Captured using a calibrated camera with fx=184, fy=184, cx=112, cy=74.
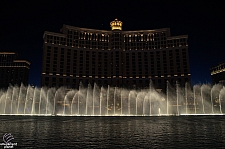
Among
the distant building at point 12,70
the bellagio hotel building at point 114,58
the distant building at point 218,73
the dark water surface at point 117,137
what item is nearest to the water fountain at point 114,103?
the bellagio hotel building at point 114,58

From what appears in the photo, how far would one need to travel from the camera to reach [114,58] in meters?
116

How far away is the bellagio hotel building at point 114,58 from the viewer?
356ft

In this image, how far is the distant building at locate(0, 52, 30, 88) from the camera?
13875 cm

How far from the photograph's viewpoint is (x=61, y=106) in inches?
3733

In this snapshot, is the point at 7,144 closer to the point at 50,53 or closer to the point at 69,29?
the point at 50,53

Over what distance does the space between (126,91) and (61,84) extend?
3840 centimetres

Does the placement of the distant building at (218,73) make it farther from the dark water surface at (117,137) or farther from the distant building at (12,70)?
the distant building at (12,70)

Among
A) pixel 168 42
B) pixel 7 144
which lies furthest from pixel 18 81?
pixel 7 144

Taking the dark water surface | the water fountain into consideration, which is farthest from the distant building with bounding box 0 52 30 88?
the dark water surface

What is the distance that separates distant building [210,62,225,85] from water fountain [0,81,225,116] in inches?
1297

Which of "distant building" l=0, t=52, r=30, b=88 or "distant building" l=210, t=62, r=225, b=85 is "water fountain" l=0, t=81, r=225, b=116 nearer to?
"distant building" l=210, t=62, r=225, b=85

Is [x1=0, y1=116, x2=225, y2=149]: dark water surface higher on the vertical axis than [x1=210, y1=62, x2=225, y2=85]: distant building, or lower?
lower

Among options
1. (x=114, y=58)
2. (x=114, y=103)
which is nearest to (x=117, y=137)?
(x=114, y=103)

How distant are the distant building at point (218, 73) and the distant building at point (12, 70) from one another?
14131 cm
